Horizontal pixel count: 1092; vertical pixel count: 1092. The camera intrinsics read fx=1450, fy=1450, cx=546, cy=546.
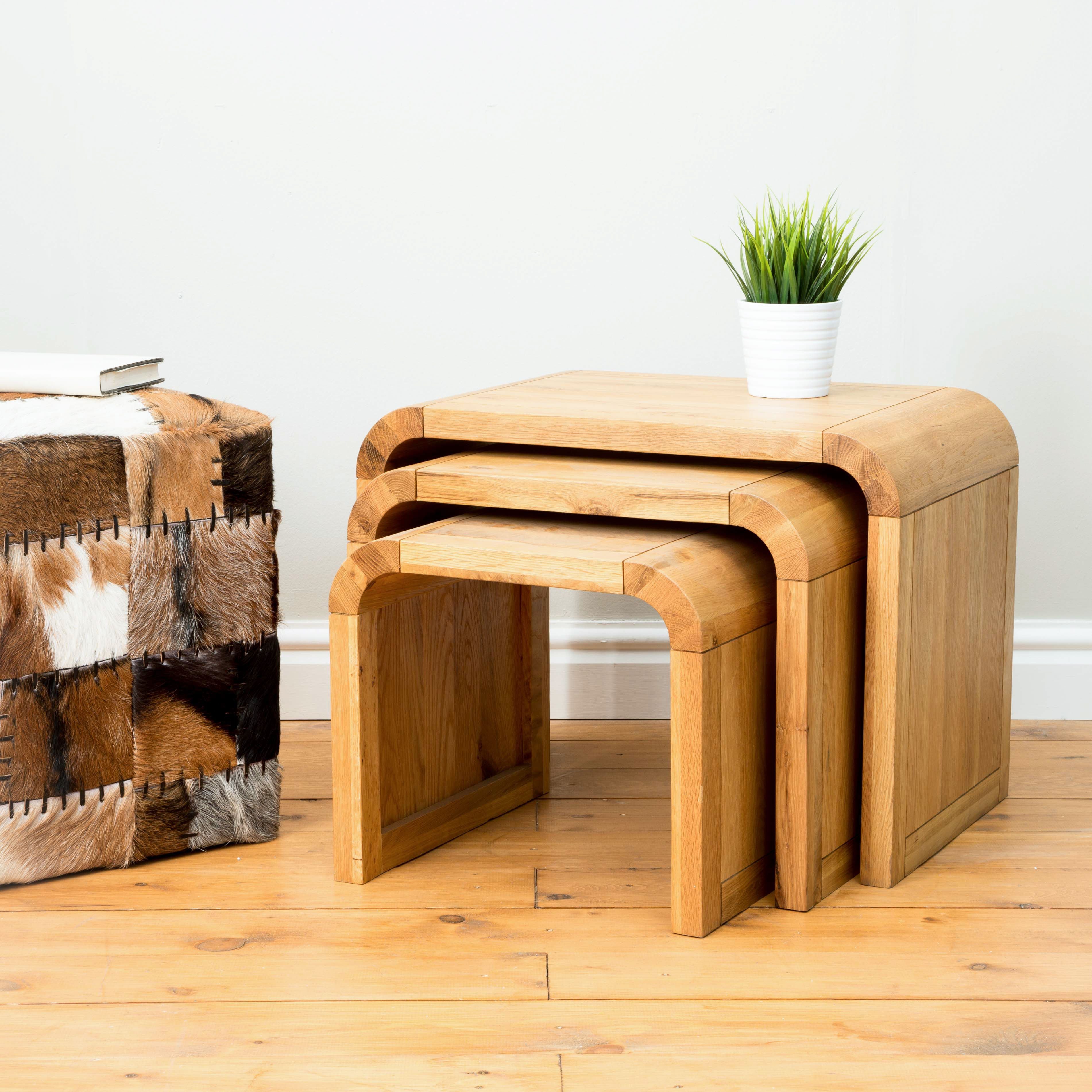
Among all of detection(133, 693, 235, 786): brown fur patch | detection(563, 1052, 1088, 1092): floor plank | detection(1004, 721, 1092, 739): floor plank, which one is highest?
detection(133, 693, 235, 786): brown fur patch

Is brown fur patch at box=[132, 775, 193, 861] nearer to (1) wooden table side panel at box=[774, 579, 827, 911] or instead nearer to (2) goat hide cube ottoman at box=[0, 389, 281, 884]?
(2) goat hide cube ottoman at box=[0, 389, 281, 884]

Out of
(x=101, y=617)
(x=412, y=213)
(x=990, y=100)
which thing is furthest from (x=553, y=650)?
(x=990, y=100)

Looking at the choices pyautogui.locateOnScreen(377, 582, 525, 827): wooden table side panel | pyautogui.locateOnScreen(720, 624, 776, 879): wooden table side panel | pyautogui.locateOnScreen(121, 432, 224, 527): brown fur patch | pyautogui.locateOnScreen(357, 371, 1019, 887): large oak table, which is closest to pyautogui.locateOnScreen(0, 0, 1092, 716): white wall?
pyautogui.locateOnScreen(357, 371, 1019, 887): large oak table

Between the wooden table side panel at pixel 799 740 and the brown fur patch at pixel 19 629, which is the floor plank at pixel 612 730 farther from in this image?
the brown fur patch at pixel 19 629

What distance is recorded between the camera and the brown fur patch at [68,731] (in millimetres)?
1376

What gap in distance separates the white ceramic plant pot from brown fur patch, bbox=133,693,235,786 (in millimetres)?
673

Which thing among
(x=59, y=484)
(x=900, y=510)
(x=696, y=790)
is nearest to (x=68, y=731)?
(x=59, y=484)

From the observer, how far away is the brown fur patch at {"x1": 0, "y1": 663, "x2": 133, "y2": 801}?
54.2 inches

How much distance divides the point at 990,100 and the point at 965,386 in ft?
1.19

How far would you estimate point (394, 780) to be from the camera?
1.47m

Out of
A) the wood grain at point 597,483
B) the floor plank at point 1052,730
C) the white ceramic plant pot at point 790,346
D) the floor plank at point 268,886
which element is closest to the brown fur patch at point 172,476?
the wood grain at point 597,483

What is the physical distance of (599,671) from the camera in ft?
6.50

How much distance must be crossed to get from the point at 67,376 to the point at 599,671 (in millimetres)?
837

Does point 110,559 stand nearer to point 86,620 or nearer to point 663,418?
point 86,620
